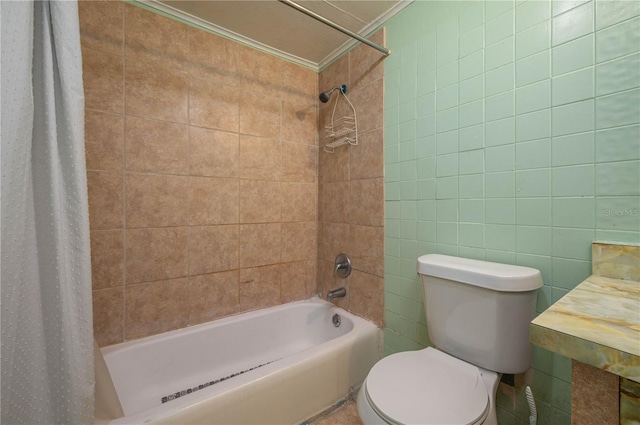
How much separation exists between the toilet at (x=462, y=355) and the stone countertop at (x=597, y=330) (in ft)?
0.85

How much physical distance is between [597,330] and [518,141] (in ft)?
2.45

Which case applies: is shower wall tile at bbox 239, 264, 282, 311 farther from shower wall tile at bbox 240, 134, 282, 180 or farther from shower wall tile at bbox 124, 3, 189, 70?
shower wall tile at bbox 124, 3, 189, 70

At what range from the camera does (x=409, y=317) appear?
1367mm

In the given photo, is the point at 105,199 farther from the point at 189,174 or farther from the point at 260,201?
the point at 260,201

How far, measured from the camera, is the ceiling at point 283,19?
1.36 meters

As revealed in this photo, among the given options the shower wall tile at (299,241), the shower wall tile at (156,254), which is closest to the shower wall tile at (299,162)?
the shower wall tile at (299,241)

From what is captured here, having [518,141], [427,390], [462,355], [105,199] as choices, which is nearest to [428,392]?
[427,390]

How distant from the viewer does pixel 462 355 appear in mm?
994

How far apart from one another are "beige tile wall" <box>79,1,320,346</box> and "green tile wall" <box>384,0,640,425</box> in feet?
1.11

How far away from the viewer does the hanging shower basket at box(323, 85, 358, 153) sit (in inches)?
65.1

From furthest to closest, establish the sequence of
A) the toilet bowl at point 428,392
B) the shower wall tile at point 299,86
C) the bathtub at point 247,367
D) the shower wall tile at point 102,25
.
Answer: the shower wall tile at point 299,86 < the shower wall tile at point 102,25 < the bathtub at point 247,367 < the toilet bowl at point 428,392

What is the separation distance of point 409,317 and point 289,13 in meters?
1.77

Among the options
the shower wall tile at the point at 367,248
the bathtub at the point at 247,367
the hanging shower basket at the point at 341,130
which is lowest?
the bathtub at the point at 247,367

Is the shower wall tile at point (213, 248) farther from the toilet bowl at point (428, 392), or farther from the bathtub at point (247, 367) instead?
the toilet bowl at point (428, 392)
